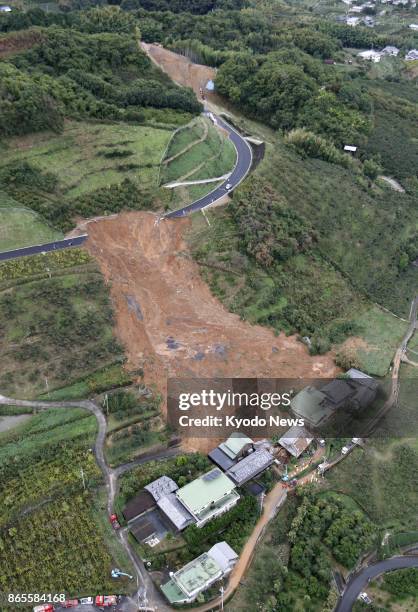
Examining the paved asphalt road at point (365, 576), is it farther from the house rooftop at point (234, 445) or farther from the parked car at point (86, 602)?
the parked car at point (86, 602)

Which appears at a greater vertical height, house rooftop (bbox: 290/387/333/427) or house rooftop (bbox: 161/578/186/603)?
house rooftop (bbox: 290/387/333/427)

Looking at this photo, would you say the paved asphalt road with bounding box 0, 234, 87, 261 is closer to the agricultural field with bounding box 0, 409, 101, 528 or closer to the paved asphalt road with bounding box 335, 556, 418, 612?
the agricultural field with bounding box 0, 409, 101, 528

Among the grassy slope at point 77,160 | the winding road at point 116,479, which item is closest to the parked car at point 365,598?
the winding road at point 116,479

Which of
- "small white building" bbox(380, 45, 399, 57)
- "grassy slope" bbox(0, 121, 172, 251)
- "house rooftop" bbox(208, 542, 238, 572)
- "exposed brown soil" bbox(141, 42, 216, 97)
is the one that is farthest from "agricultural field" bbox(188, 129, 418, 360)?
"small white building" bbox(380, 45, 399, 57)

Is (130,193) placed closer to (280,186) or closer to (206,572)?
(280,186)

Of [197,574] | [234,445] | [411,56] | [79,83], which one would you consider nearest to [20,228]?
[79,83]
